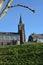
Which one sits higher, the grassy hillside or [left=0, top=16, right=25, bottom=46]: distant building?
the grassy hillside

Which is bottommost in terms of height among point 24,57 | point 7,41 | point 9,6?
point 7,41

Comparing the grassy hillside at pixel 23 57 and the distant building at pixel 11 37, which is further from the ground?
the grassy hillside at pixel 23 57

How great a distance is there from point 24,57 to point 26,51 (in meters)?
3.46

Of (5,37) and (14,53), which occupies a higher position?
(14,53)

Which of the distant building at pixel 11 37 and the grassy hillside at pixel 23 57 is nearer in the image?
the grassy hillside at pixel 23 57

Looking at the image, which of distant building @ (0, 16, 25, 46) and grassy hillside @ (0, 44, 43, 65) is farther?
distant building @ (0, 16, 25, 46)

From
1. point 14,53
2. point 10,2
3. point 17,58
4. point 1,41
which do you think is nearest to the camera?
point 10,2

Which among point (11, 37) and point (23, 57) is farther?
point (11, 37)

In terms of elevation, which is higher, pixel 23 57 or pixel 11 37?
pixel 23 57

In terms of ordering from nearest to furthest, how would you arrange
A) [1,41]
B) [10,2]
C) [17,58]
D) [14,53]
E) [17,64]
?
[10,2]
[17,64]
[17,58]
[14,53]
[1,41]

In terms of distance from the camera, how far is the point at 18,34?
156875mm

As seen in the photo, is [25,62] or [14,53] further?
[14,53]

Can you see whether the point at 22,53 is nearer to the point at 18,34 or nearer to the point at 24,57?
the point at 24,57

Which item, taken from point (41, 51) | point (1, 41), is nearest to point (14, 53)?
point (41, 51)
